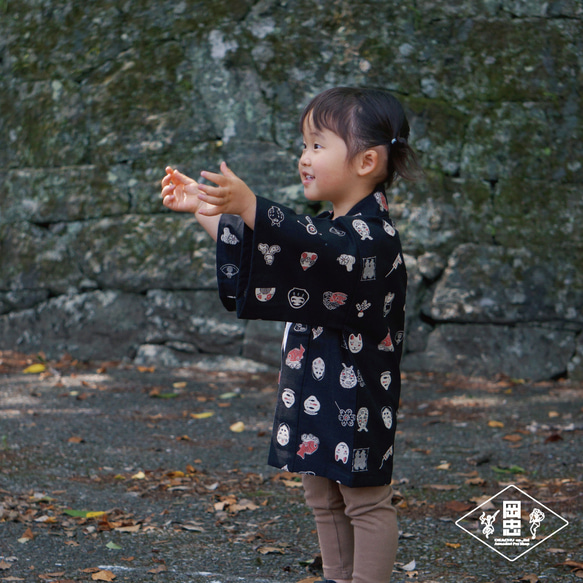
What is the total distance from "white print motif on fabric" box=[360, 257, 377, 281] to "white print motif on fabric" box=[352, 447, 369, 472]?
45 centimetres

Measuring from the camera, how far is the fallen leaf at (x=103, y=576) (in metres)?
2.30

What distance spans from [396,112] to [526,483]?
1915 mm

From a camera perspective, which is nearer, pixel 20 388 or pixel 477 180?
pixel 20 388

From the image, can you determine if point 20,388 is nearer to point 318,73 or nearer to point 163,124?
point 163,124

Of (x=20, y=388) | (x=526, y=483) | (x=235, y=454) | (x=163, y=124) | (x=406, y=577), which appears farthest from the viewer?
(x=163, y=124)

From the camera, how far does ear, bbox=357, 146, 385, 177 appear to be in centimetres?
207

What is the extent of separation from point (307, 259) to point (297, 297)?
11cm

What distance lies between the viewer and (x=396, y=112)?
2105mm

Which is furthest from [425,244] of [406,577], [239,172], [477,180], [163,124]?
[406,577]

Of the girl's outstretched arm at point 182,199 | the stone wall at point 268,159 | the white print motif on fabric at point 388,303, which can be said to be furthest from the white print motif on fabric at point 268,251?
the stone wall at point 268,159

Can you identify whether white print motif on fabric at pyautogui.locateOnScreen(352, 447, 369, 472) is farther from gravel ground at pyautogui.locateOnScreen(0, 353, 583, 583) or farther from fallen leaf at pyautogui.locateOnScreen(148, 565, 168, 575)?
fallen leaf at pyautogui.locateOnScreen(148, 565, 168, 575)

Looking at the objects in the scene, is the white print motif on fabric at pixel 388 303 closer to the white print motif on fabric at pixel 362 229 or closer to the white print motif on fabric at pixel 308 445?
the white print motif on fabric at pixel 362 229

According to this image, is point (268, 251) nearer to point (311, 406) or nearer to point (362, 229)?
point (362, 229)

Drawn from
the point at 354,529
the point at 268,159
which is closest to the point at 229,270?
the point at 354,529
